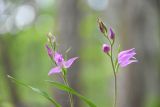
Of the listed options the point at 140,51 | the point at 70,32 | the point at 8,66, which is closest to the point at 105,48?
the point at 8,66

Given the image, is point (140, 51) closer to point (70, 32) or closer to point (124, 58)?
point (70, 32)

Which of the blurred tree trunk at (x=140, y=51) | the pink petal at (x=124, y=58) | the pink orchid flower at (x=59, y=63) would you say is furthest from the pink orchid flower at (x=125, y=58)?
the blurred tree trunk at (x=140, y=51)

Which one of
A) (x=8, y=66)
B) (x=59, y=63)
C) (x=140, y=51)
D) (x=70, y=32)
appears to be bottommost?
(x=8, y=66)

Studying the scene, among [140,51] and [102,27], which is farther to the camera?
[140,51]

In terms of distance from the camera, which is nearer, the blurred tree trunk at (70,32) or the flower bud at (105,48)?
the flower bud at (105,48)

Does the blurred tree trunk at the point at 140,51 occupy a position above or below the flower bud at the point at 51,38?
below

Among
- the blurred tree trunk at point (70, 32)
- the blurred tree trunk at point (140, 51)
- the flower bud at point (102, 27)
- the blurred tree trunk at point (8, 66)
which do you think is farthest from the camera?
the blurred tree trunk at point (140, 51)

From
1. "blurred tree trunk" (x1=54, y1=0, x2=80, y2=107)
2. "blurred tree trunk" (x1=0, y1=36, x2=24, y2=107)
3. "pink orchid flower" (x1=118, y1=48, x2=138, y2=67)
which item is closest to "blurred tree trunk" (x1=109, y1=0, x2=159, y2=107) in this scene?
"blurred tree trunk" (x1=54, y1=0, x2=80, y2=107)

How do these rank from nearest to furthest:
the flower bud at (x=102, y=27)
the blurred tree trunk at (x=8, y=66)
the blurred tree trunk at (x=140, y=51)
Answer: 1. the flower bud at (x=102, y=27)
2. the blurred tree trunk at (x=8, y=66)
3. the blurred tree trunk at (x=140, y=51)

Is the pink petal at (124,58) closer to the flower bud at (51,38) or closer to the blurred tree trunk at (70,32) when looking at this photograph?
the flower bud at (51,38)
